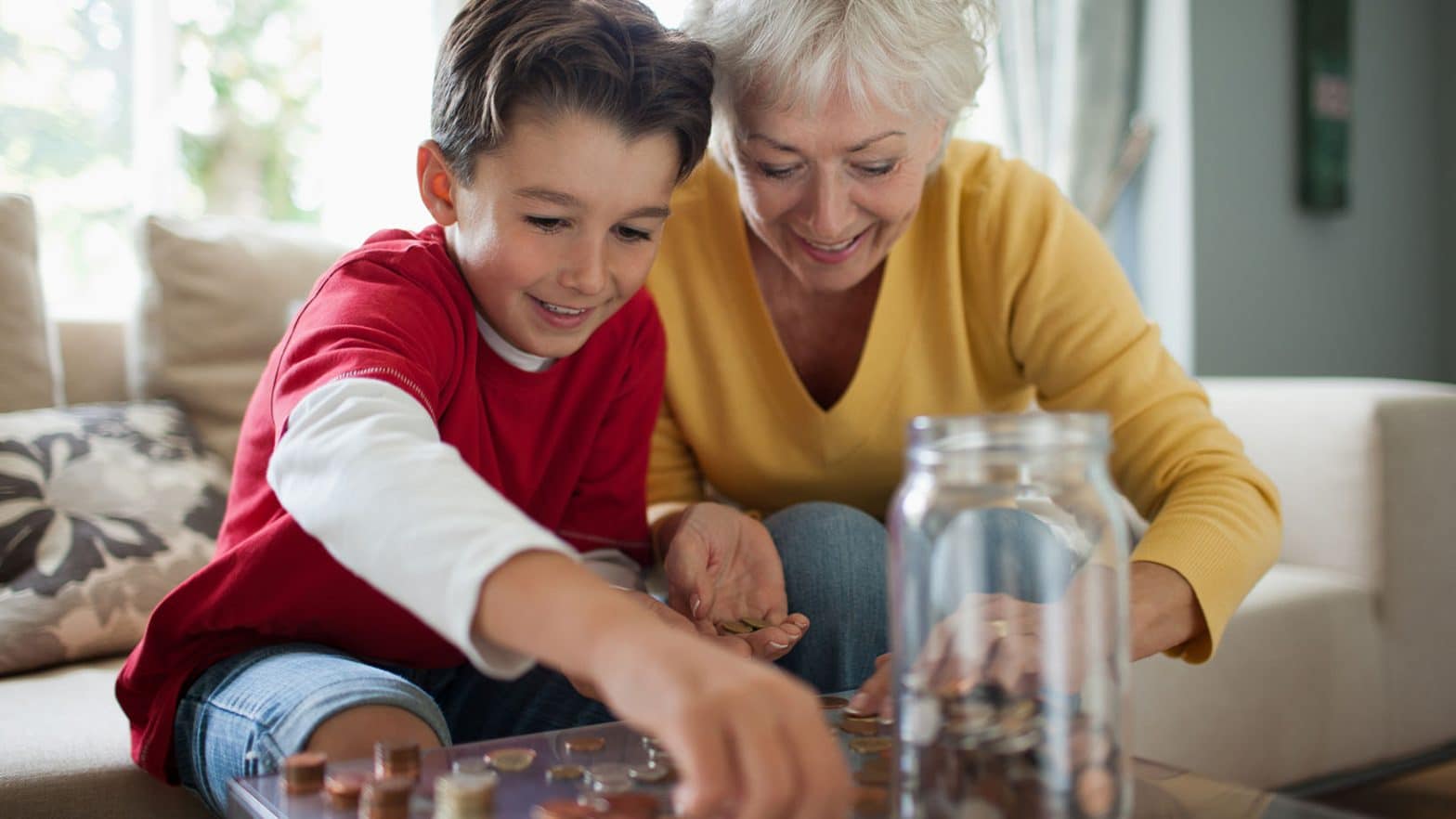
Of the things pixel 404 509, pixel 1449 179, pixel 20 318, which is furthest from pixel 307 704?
pixel 1449 179

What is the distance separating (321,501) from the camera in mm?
711

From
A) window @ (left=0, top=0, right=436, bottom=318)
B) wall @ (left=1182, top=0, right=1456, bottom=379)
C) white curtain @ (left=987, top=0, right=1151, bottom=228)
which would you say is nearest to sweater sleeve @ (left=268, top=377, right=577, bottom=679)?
window @ (left=0, top=0, right=436, bottom=318)

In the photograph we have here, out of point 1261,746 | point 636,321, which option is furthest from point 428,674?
point 1261,746

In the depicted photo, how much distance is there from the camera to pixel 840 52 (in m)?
1.19

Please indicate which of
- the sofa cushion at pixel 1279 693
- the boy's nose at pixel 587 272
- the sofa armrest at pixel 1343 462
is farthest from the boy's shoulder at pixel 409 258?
the sofa armrest at pixel 1343 462

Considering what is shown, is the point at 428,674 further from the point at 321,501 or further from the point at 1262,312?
the point at 1262,312

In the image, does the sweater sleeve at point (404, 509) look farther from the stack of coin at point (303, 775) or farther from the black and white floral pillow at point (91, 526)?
the black and white floral pillow at point (91, 526)

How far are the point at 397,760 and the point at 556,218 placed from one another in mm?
502

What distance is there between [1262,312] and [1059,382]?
2.58 metres

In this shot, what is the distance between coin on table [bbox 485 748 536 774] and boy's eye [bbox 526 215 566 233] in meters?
0.46

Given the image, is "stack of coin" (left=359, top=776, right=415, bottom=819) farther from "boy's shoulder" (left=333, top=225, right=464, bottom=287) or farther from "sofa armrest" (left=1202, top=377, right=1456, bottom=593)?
"sofa armrest" (left=1202, top=377, right=1456, bottom=593)

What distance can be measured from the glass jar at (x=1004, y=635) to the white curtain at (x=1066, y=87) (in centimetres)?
288

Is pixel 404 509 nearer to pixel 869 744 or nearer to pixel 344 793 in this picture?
pixel 344 793

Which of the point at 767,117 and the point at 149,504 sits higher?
the point at 767,117
